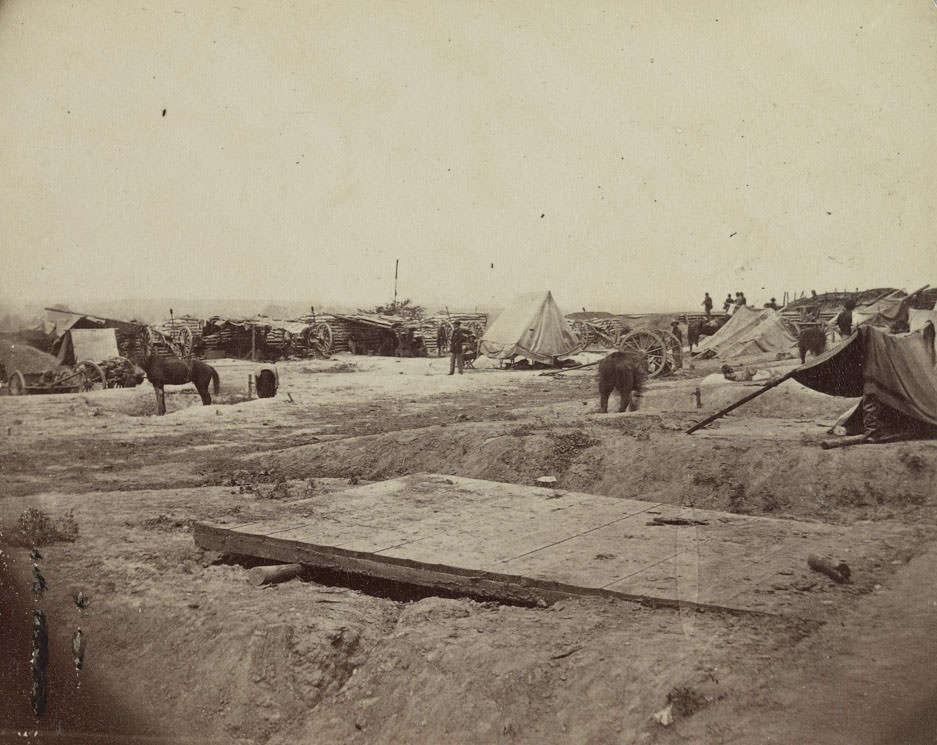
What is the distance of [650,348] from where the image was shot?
12.8 ft

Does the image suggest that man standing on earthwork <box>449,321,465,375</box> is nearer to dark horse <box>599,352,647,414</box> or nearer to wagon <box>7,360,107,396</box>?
dark horse <box>599,352,647,414</box>

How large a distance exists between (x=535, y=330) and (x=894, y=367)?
1492mm

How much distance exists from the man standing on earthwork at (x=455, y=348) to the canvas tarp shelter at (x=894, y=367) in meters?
1.82

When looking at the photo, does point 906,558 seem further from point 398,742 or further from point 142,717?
point 142,717

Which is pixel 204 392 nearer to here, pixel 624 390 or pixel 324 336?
pixel 324 336

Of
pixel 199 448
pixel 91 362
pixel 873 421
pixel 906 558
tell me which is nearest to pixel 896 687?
pixel 906 558

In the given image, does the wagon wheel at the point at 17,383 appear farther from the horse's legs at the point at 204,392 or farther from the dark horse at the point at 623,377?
the dark horse at the point at 623,377

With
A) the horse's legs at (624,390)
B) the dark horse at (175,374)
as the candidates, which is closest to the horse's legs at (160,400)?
the dark horse at (175,374)

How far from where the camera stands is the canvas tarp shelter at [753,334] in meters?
3.31

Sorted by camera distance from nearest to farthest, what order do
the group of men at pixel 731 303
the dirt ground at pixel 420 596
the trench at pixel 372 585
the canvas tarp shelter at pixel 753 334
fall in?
the dirt ground at pixel 420 596 → the trench at pixel 372 585 → the group of men at pixel 731 303 → the canvas tarp shelter at pixel 753 334

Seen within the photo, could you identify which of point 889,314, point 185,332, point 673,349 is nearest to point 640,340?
point 673,349

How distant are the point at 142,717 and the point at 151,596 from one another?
449 millimetres

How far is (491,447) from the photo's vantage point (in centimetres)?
387

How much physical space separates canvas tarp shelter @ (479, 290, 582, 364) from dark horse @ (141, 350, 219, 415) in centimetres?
142
